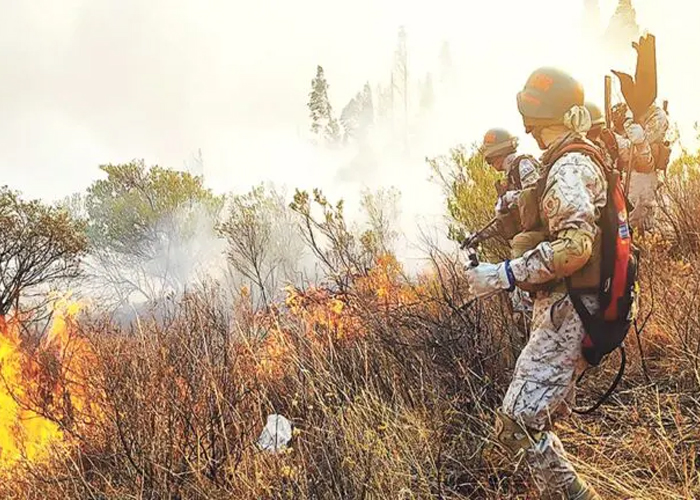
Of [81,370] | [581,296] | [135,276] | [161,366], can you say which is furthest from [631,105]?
[135,276]

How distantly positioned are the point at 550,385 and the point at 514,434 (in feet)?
0.82

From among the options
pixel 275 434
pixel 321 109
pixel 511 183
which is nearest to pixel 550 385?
pixel 275 434

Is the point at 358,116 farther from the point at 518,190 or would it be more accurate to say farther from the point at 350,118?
the point at 518,190

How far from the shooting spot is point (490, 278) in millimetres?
1959

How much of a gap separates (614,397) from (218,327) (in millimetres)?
2768

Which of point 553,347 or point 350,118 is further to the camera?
point 350,118

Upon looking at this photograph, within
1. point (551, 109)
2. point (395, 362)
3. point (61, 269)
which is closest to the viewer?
point (551, 109)

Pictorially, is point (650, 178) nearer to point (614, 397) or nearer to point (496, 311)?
point (496, 311)

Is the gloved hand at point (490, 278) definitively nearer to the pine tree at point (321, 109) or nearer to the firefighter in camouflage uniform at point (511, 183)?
the firefighter in camouflage uniform at point (511, 183)

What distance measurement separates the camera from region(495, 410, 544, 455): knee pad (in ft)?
6.38

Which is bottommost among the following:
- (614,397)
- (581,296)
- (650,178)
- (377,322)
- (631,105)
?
(614,397)

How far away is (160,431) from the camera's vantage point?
253cm

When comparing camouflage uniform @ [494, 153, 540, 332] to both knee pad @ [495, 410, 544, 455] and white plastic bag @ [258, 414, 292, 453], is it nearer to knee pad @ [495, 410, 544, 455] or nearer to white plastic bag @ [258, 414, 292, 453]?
knee pad @ [495, 410, 544, 455]

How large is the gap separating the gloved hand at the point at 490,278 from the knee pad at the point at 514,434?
1.72 feet
